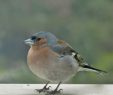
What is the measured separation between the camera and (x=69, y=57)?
14.1 feet

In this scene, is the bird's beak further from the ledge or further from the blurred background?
the blurred background

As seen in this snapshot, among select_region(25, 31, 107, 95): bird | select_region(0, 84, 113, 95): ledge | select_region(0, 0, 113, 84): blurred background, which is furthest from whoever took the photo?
select_region(0, 0, 113, 84): blurred background

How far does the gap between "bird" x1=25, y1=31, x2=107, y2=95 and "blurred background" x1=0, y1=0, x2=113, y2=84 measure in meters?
1.46

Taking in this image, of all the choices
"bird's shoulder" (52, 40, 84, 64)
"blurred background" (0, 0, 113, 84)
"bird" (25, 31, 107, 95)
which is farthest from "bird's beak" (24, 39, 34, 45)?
"blurred background" (0, 0, 113, 84)

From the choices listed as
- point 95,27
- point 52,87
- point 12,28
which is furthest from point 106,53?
point 52,87

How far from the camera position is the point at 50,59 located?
4180 millimetres

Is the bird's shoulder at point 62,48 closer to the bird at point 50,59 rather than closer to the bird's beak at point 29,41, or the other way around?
the bird at point 50,59

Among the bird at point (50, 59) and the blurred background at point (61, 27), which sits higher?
the bird at point (50, 59)

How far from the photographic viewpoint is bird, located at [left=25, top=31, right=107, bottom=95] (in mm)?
4168

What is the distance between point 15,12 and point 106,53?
3.34 feet

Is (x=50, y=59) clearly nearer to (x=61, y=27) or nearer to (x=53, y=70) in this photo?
(x=53, y=70)

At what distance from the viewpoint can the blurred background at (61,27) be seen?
239 inches

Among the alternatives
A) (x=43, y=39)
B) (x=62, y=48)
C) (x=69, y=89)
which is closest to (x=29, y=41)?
(x=43, y=39)

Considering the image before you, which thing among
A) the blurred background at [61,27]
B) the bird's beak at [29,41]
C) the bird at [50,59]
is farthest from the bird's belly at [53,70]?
the blurred background at [61,27]
